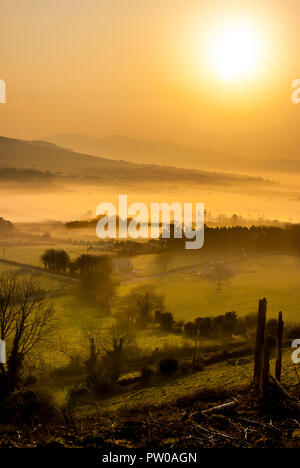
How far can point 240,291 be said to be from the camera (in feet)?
186

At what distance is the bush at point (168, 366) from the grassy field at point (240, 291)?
15675 mm

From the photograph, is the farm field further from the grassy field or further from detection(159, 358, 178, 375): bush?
the grassy field

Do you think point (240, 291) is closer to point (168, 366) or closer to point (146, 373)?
point (168, 366)

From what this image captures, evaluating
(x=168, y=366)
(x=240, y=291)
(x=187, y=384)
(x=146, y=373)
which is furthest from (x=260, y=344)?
(x=240, y=291)

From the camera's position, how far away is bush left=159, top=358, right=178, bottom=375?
28266 millimetres

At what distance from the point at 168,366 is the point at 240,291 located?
30069 millimetres

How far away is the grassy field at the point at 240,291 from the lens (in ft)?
157

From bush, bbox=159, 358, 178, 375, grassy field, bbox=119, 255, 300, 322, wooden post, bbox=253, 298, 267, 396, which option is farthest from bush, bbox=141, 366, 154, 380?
grassy field, bbox=119, 255, 300, 322

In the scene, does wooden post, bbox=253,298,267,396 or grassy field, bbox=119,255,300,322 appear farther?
grassy field, bbox=119,255,300,322

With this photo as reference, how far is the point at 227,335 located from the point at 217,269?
83.6 ft

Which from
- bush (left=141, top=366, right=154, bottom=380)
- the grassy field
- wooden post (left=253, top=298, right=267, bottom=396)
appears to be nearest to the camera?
wooden post (left=253, top=298, right=267, bottom=396)

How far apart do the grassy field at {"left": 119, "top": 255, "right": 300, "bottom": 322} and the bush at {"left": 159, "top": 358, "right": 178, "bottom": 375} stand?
1568 cm

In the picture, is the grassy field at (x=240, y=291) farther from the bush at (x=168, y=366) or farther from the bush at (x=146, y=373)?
the bush at (x=146, y=373)

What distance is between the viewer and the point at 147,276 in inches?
2457
